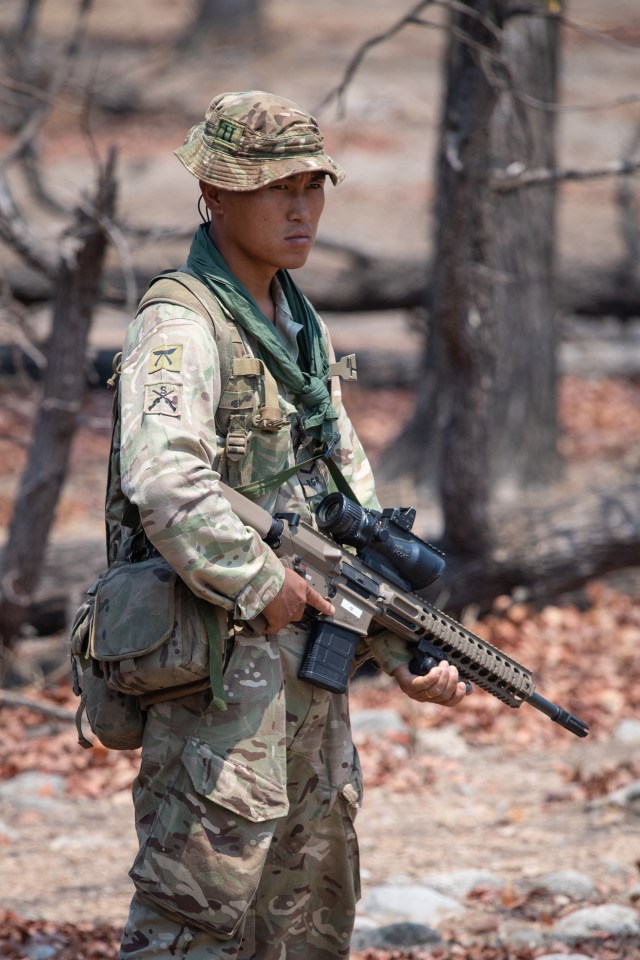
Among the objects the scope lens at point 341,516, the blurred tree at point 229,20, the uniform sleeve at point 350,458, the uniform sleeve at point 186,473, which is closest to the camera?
the uniform sleeve at point 186,473

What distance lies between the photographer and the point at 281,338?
324cm

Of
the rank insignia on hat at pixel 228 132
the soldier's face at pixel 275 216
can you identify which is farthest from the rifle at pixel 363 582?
the rank insignia on hat at pixel 228 132

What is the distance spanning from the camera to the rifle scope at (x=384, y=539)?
317cm

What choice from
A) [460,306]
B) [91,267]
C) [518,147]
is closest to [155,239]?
[91,267]

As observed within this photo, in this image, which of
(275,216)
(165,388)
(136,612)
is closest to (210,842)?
(136,612)

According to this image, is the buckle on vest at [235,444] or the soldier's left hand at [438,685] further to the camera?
the soldier's left hand at [438,685]

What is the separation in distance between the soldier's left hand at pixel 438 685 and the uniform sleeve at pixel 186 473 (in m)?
0.63

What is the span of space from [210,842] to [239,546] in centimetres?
75

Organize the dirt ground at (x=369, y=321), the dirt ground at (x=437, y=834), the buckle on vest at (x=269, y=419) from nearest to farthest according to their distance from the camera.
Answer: the buckle on vest at (x=269, y=419) < the dirt ground at (x=437, y=834) < the dirt ground at (x=369, y=321)

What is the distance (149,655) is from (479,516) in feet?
14.5

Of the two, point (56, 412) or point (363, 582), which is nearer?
point (363, 582)

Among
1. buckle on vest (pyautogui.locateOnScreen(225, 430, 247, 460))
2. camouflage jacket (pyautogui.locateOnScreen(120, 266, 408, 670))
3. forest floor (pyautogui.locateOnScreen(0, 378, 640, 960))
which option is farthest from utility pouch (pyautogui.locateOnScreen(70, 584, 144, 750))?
forest floor (pyautogui.locateOnScreen(0, 378, 640, 960))

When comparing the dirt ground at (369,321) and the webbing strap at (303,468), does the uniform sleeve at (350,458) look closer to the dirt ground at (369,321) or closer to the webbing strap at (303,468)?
the webbing strap at (303,468)

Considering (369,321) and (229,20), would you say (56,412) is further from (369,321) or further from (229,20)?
(229,20)
